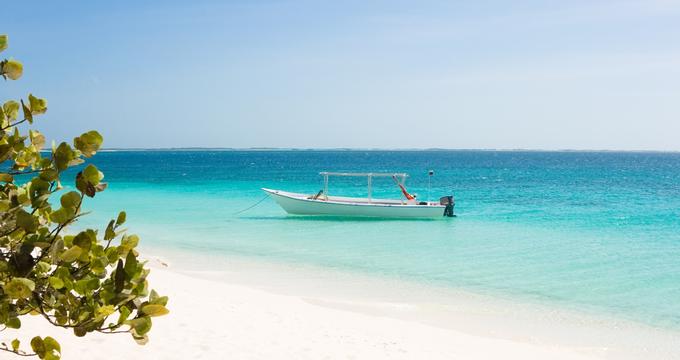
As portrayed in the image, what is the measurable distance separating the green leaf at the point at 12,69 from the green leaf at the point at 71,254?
0.75 metres

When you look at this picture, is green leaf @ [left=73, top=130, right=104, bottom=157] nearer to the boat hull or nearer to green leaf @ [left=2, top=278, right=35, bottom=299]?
green leaf @ [left=2, top=278, right=35, bottom=299]

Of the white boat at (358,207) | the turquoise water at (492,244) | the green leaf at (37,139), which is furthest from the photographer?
the white boat at (358,207)

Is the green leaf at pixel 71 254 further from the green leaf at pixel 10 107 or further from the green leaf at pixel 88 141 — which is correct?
the green leaf at pixel 10 107

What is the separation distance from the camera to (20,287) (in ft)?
5.64

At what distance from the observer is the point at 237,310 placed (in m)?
8.76

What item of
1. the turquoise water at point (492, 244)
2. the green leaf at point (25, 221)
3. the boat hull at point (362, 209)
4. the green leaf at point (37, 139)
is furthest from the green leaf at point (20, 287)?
the boat hull at point (362, 209)

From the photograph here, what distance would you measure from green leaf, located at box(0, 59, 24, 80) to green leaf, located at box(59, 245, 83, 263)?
2.46ft

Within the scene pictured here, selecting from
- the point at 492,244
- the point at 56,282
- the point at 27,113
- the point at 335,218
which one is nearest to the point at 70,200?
the point at 56,282

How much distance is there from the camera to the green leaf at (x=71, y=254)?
74.4 inches

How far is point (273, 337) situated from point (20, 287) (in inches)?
239

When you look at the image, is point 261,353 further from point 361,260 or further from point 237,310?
point 361,260

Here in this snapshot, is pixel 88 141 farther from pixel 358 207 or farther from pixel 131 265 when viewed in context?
pixel 358 207

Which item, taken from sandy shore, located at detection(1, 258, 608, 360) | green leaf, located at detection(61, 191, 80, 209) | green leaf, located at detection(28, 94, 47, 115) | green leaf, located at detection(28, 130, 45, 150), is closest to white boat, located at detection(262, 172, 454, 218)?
sandy shore, located at detection(1, 258, 608, 360)

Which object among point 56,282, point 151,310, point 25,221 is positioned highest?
point 25,221
